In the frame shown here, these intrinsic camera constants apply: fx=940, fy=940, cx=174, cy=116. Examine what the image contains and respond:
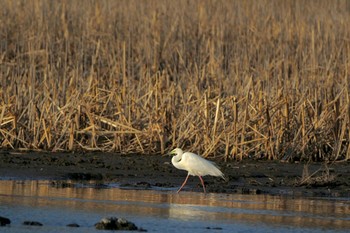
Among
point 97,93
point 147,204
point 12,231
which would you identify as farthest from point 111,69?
point 12,231

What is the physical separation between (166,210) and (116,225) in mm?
1191

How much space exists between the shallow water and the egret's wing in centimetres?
23

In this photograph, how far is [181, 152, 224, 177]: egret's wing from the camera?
31.3ft

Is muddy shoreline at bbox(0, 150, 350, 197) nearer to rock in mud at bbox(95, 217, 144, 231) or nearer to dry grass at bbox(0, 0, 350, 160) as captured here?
dry grass at bbox(0, 0, 350, 160)

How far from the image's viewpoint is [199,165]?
9609 millimetres

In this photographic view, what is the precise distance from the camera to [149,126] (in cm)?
1195

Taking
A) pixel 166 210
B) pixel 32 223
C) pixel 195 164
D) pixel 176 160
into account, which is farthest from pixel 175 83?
pixel 32 223

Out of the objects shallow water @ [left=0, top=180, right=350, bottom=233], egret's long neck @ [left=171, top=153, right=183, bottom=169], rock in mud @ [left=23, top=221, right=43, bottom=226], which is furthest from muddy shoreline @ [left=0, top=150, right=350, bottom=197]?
rock in mud @ [left=23, top=221, right=43, bottom=226]

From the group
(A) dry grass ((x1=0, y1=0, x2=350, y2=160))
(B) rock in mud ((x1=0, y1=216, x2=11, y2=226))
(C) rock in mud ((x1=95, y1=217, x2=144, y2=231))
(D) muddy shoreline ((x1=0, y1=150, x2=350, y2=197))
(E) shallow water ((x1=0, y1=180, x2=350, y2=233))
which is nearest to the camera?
(C) rock in mud ((x1=95, y1=217, x2=144, y2=231))

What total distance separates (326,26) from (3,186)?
8661 mm

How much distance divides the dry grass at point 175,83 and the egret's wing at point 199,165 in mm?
1664

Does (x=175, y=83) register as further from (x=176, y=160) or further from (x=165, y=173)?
(x=176, y=160)

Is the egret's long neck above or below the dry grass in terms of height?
below

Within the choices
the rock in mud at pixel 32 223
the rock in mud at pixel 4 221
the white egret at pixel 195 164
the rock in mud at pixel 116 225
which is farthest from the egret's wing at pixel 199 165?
the rock in mud at pixel 4 221
